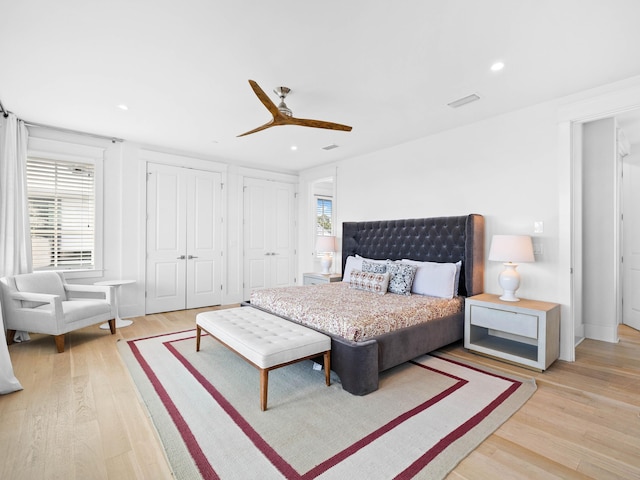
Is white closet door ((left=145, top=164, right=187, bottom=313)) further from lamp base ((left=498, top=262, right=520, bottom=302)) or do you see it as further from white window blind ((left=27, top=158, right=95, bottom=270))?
lamp base ((left=498, top=262, right=520, bottom=302))

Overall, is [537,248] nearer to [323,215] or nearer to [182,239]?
[323,215]

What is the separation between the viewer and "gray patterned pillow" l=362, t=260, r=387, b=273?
4.11 meters

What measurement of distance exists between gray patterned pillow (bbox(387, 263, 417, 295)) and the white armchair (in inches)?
138

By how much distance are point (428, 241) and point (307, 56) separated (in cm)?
267

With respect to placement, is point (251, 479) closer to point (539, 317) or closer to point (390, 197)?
point (539, 317)

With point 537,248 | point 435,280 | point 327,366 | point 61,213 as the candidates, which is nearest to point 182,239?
point 61,213

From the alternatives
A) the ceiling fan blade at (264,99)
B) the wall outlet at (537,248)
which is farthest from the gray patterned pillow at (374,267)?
the ceiling fan blade at (264,99)

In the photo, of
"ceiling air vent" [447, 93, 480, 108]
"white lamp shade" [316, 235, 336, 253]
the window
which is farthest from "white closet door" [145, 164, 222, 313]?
"ceiling air vent" [447, 93, 480, 108]

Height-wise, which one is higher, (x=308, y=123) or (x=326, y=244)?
(x=308, y=123)

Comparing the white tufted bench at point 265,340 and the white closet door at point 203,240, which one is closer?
the white tufted bench at point 265,340

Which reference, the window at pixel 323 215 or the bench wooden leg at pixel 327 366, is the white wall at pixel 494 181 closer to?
the bench wooden leg at pixel 327 366

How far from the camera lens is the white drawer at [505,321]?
2868 millimetres

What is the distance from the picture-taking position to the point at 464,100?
3.20 metres

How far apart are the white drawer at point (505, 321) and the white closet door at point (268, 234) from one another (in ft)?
13.0
